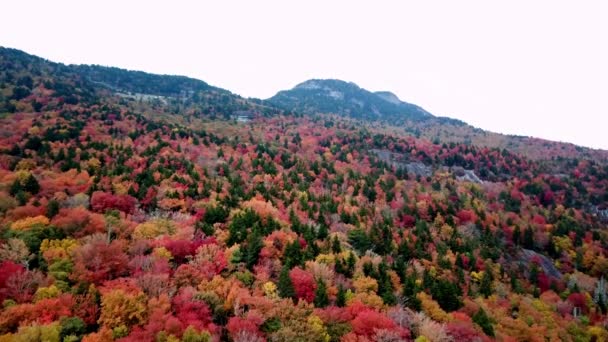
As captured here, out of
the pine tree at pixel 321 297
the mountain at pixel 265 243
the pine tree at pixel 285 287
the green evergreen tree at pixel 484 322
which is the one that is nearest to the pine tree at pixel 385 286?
the mountain at pixel 265 243

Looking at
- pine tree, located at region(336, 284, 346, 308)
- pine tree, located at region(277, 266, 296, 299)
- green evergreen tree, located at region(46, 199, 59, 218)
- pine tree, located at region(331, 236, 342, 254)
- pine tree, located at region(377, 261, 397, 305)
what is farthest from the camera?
pine tree, located at region(331, 236, 342, 254)

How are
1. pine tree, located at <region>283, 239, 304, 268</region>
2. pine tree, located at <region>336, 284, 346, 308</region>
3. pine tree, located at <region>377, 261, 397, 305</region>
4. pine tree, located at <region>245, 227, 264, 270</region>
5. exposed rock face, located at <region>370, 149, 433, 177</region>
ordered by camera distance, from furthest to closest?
exposed rock face, located at <region>370, 149, 433, 177</region> < pine tree, located at <region>283, 239, 304, 268</region> < pine tree, located at <region>245, 227, 264, 270</region> < pine tree, located at <region>377, 261, 397, 305</region> < pine tree, located at <region>336, 284, 346, 308</region>

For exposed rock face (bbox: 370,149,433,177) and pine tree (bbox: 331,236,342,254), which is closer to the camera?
pine tree (bbox: 331,236,342,254)

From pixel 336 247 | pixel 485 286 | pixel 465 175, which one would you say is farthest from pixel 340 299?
pixel 465 175

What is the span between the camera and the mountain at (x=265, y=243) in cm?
4188

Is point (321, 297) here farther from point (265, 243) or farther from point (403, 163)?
point (403, 163)

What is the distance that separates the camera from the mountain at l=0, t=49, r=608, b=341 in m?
41.9

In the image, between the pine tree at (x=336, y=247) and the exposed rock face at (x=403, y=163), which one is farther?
the exposed rock face at (x=403, y=163)

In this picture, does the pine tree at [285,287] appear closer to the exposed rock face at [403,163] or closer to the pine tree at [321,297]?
the pine tree at [321,297]

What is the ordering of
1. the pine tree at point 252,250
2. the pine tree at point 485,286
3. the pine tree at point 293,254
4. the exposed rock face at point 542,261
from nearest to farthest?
the pine tree at point 252,250 < the pine tree at point 293,254 < the pine tree at point 485,286 < the exposed rock face at point 542,261

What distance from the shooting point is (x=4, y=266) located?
41.2 meters

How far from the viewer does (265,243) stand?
60.2 meters

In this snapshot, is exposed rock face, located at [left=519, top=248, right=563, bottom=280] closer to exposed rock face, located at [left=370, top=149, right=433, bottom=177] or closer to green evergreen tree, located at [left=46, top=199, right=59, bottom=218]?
exposed rock face, located at [left=370, top=149, right=433, bottom=177]

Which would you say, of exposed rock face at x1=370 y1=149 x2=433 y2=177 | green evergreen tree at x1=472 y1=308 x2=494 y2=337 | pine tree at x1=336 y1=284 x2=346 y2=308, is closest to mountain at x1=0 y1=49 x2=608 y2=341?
pine tree at x1=336 y1=284 x2=346 y2=308
